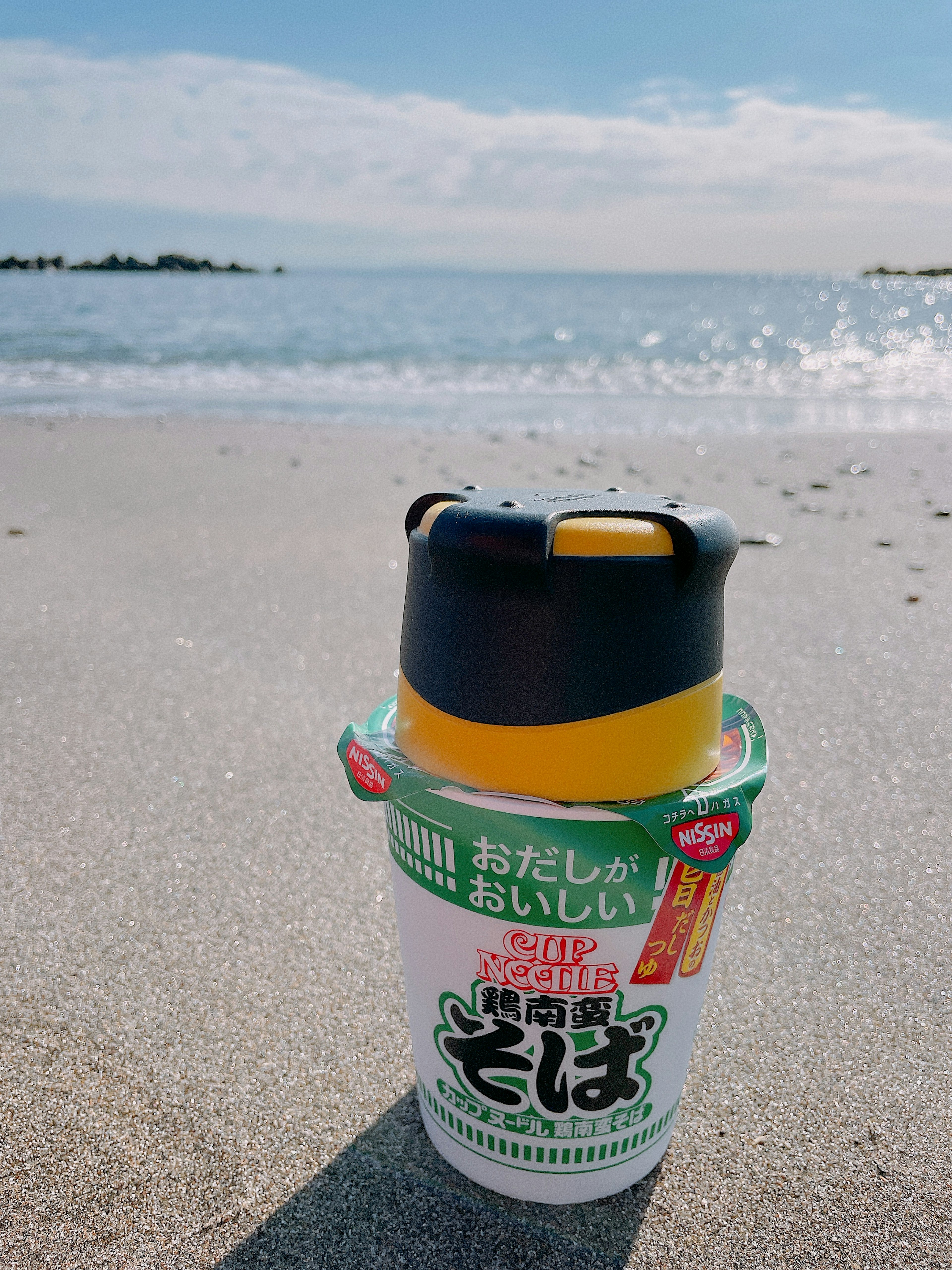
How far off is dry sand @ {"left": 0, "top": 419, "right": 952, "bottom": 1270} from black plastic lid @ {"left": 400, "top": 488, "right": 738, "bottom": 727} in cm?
75

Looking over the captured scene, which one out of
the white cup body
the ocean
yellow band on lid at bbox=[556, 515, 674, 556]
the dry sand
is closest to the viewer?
yellow band on lid at bbox=[556, 515, 674, 556]

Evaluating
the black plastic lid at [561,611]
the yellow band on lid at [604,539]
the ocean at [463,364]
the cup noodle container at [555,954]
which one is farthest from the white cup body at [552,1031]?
the ocean at [463,364]

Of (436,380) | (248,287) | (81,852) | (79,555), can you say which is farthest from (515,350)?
(248,287)

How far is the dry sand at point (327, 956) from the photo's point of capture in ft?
3.85

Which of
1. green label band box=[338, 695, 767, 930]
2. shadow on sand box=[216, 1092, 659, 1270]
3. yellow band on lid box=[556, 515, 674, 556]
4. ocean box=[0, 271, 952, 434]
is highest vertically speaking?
ocean box=[0, 271, 952, 434]

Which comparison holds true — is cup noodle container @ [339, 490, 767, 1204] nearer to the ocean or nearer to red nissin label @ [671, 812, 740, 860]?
red nissin label @ [671, 812, 740, 860]

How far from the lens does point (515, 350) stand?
585 inches

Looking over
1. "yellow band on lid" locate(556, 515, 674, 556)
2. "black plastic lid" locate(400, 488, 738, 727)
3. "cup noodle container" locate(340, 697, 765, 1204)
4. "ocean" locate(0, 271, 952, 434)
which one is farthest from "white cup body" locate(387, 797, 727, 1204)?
"ocean" locate(0, 271, 952, 434)

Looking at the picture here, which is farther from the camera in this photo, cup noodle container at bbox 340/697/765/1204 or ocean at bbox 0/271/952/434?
ocean at bbox 0/271/952/434

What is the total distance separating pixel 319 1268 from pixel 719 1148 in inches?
23.2

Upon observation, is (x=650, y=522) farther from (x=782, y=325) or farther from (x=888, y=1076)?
(x=782, y=325)

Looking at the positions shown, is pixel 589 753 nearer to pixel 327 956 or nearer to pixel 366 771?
pixel 366 771

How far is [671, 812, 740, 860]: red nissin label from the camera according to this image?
96 cm

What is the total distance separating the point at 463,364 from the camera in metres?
12.9
